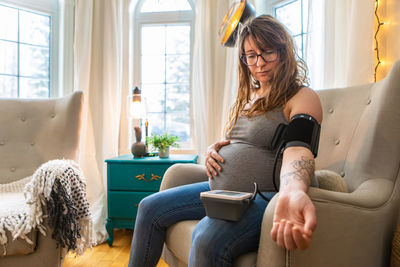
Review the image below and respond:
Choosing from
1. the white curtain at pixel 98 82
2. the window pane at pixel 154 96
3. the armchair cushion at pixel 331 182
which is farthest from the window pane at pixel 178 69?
the armchair cushion at pixel 331 182

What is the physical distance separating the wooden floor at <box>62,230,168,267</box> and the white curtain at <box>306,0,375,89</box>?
143cm

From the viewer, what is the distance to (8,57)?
2.38m

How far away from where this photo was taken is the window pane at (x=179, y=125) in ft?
8.37

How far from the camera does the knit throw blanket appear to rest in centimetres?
120

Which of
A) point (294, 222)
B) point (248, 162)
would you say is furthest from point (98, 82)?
point (294, 222)

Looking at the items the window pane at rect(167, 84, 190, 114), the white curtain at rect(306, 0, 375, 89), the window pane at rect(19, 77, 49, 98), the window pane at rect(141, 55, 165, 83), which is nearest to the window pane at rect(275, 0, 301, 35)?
the white curtain at rect(306, 0, 375, 89)

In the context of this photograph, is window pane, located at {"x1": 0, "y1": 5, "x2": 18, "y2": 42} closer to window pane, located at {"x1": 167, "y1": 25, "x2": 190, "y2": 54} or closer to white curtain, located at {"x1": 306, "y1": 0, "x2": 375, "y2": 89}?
window pane, located at {"x1": 167, "y1": 25, "x2": 190, "y2": 54}

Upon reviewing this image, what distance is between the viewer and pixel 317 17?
5.64 ft

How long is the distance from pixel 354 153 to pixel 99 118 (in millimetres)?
1914

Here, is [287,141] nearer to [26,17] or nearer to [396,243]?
[396,243]

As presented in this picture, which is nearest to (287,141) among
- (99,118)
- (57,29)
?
(99,118)

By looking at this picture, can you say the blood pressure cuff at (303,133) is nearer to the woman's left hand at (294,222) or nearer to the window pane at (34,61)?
the woman's left hand at (294,222)

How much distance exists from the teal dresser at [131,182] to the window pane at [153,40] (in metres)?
1.14

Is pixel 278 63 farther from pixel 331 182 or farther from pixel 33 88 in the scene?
pixel 33 88
